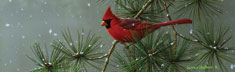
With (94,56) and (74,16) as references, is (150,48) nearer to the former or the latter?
(94,56)

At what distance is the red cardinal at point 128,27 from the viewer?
507 millimetres

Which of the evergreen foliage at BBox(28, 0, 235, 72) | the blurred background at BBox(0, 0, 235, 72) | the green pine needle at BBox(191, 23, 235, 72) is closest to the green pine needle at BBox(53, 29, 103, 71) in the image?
the evergreen foliage at BBox(28, 0, 235, 72)

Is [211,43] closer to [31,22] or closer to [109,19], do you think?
[109,19]

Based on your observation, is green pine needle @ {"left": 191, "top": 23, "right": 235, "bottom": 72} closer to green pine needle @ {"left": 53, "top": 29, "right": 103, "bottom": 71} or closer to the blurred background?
green pine needle @ {"left": 53, "top": 29, "right": 103, "bottom": 71}

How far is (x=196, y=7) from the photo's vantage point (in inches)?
30.1

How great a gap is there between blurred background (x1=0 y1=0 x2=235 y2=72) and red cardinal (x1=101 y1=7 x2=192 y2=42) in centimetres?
173

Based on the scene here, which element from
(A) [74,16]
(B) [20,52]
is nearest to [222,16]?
(A) [74,16]

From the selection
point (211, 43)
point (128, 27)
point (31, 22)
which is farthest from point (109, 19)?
point (31, 22)

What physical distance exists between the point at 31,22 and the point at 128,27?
2826mm

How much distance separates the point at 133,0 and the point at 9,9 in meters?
2.82

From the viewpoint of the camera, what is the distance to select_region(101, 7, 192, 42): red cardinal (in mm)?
507

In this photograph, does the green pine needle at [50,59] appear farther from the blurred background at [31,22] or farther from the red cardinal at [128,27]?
the blurred background at [31,22]

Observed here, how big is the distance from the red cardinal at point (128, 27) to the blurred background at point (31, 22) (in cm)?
173

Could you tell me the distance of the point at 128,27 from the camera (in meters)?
0.54
